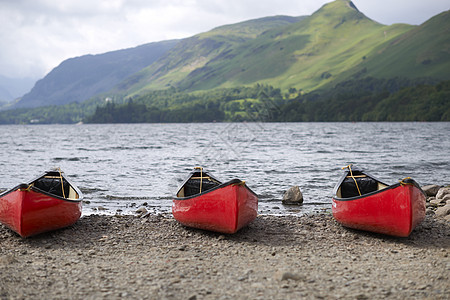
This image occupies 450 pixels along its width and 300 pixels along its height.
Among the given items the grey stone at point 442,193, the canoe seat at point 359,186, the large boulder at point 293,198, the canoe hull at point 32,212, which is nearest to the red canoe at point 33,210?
the canoe hull at point 32,212

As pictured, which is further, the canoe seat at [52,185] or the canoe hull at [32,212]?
the canoe seat at [52,185]

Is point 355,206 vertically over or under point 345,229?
over

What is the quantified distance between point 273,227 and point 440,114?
171m

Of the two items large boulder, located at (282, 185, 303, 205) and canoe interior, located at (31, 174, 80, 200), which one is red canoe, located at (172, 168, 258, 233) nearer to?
canoe interior, located at (31, 174, 80, 200)

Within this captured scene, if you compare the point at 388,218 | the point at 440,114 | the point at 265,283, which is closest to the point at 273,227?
the point at 388,218

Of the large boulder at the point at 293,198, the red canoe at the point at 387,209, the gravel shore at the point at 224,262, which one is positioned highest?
the red canoe at the point at 387,209

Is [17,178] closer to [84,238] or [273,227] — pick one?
[84,238]

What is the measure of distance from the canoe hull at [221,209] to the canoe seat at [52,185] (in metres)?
5.15

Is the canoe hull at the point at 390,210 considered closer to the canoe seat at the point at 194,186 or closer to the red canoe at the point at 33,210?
the canoe seat at the point at 194,186

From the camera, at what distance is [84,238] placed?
1288cm

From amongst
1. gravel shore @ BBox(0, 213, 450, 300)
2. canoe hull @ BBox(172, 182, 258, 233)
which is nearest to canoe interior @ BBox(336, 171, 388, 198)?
gravel shore @ BBox(0, 213, 450, 300)

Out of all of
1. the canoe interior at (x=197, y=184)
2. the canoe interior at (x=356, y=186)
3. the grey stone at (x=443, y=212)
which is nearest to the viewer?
the canoe interior at (x=356, y=186)

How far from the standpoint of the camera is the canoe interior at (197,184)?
1603 cm

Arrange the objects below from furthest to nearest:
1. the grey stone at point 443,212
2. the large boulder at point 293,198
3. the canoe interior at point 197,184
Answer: the large boulder at point 293,198
the canoe interior at point 197,184
the grey stone at point 443,212
